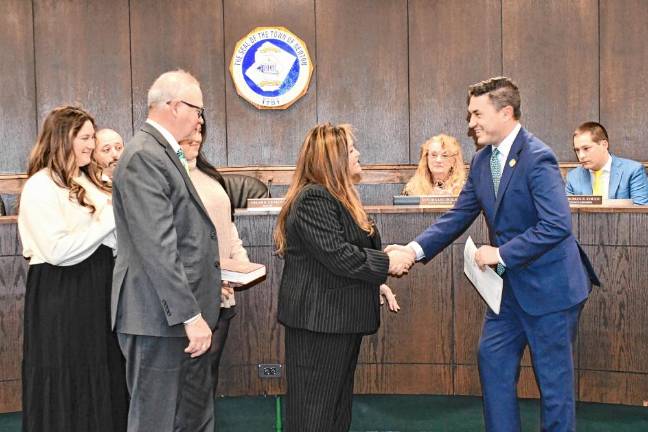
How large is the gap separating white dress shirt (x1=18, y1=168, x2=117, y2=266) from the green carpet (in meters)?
1.50

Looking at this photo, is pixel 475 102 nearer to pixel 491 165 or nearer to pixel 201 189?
pixel 491 165

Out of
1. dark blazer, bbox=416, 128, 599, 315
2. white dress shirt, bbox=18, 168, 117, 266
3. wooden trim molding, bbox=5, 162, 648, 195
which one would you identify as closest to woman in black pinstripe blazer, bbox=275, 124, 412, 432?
dark blazer, bbox=416, 128, 599, 315

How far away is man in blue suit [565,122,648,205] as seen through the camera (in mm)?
4973

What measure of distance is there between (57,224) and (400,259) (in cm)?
141

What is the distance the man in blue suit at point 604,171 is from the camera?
4973mm

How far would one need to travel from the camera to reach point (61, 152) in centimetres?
285

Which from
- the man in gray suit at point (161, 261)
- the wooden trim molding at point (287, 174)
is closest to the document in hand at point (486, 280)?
the man in gray suit at point (161, 261)

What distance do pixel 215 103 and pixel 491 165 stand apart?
14.2 feet

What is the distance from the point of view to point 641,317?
3.88 m

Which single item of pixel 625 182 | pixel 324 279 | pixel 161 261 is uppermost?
pixel 625 182

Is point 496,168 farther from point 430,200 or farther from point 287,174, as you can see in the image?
point 287,174

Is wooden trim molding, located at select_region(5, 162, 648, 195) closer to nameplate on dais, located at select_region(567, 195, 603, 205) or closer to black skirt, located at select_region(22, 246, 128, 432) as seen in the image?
nameplate on dais, located at select_region(567, 195, 603, 205)

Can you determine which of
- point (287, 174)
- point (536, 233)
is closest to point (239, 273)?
point (536, 233)

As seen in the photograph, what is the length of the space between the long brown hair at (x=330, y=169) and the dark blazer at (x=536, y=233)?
0.57 metres
